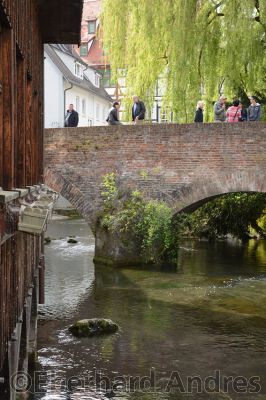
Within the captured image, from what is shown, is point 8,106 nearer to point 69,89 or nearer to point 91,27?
point 69,89

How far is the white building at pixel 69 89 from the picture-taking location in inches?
1278

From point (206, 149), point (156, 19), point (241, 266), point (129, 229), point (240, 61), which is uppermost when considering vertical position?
point (156, 19)

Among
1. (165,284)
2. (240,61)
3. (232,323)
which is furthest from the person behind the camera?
(240,61)

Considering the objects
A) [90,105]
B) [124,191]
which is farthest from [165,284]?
[90,105]

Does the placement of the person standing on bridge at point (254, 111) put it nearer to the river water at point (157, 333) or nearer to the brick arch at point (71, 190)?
the river water at point (157, 333)

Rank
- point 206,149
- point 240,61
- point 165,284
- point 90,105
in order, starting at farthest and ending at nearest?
point 90,105
point 240,61
point 206,149
point 165,284

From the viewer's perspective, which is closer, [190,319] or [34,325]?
[34,325]

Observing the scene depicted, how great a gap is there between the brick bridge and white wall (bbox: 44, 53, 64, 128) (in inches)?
620

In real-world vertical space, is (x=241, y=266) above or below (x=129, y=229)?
below

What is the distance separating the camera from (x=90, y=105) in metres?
39.2

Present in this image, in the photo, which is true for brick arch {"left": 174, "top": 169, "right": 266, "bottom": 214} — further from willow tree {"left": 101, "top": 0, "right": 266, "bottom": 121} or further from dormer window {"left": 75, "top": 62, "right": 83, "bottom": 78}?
dormer window {"left": 75, "top": 62, "right": 83, "bottom": 78}

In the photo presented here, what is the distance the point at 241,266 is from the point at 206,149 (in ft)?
11.5

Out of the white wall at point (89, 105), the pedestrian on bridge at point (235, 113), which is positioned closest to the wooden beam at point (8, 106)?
the pedestrian on bridge at point (235, 113)

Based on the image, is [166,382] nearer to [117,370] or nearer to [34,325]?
[117,370]
